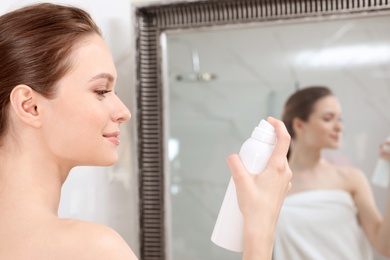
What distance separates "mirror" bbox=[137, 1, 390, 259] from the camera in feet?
3.03

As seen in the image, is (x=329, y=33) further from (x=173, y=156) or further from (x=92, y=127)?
(x=92, y=127)

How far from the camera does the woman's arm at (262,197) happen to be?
23.0 inches

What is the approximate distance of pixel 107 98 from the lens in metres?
0.67

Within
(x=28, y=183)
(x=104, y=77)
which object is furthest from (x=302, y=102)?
(x=28, y=183)

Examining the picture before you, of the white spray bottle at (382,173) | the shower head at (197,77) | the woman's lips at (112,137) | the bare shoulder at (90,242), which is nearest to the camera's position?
the bare shoulder at (90,242)

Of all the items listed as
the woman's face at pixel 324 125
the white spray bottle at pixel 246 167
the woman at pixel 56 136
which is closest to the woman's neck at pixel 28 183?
the woman at pixel 56 136

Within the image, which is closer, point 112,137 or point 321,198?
point 112,137

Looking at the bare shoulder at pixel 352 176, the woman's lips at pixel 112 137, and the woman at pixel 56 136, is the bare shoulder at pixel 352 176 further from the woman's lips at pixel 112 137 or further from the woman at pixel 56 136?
the woman's lips at pixel 112 137

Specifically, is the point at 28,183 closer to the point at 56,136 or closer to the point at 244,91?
the point at 56,136

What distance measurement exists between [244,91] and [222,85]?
2.0 inches

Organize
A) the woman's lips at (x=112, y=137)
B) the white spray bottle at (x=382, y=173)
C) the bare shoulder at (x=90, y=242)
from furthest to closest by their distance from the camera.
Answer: the white spray bottle at (x=382, y=173) → the woman's lips at (x=112, y=137) → the bare shoulder at (x=90, y=242)

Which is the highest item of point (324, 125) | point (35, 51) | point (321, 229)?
point (35, 51)

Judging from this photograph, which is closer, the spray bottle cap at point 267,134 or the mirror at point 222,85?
the spray bottle cap at point 267,134

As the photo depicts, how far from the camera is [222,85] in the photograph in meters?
1.01
